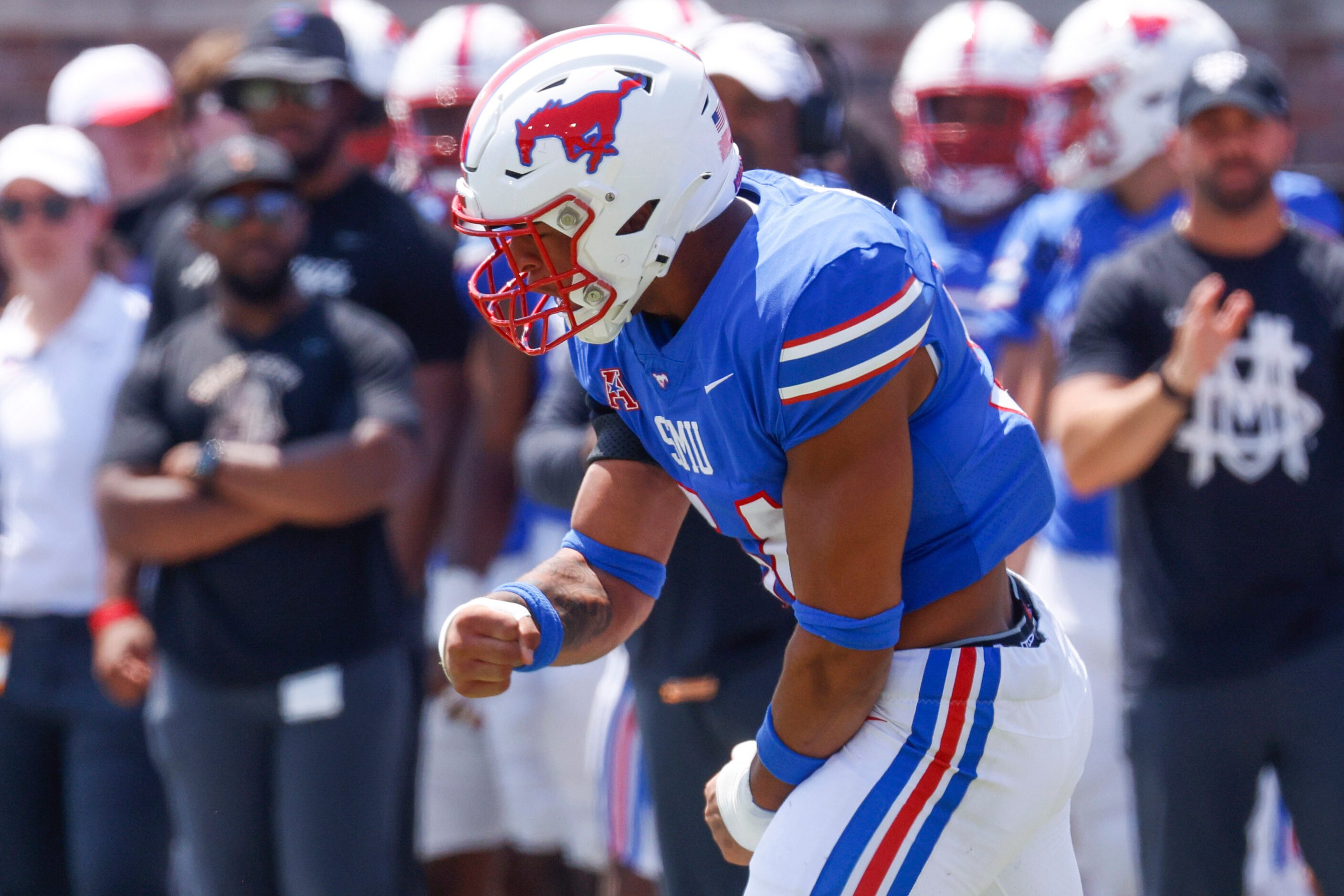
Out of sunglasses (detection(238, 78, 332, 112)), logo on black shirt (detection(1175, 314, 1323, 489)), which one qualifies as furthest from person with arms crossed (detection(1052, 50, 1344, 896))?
sunglasses (detection(238, 78, 332, 112))

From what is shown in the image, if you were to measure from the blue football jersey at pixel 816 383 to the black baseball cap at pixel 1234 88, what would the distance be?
63.9 inches

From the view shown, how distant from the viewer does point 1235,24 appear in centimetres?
776

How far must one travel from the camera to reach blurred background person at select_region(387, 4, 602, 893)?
15.3ft

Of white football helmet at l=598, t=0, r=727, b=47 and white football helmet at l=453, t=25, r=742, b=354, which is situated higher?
white football helmet at l=453, t=25, r=742, b=354

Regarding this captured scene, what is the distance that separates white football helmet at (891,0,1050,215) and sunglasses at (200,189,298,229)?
2.06 meters

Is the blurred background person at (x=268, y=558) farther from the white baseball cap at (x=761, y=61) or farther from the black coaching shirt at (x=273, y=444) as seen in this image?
the white baseball cap at (x=761, y=61)

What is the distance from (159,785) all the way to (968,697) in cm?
266

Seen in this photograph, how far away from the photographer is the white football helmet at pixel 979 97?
207 inches

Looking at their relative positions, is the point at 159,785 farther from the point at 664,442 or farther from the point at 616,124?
the point at 616,124

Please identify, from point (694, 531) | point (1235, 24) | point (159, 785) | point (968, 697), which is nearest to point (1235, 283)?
point (694, 531)

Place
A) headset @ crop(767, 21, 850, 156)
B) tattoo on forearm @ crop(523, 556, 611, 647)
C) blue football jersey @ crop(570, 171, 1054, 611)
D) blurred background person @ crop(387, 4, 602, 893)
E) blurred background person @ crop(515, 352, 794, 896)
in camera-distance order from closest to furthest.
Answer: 1. blue football jersey @ crop(570, 171, 1054, 611)
2. tattoo on forearm @ crop(523, 556, 611, 647)
3. blurred background person @ crop(515, 352, 794, 896)
4. headset @ crop(767, 21, 850, 156)
5. blurred background person @ crop(387, 4, 602, 893)

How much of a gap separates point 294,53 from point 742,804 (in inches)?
113

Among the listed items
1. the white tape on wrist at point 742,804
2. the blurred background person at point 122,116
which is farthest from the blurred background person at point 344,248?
the white tape on wrist at point 742,804

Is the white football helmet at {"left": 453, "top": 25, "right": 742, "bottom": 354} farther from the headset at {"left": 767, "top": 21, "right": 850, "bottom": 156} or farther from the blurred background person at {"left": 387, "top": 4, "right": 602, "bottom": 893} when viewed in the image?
the blurred background person at {"left": 387, "top": 4, "right": 602, "bottom": 893}
